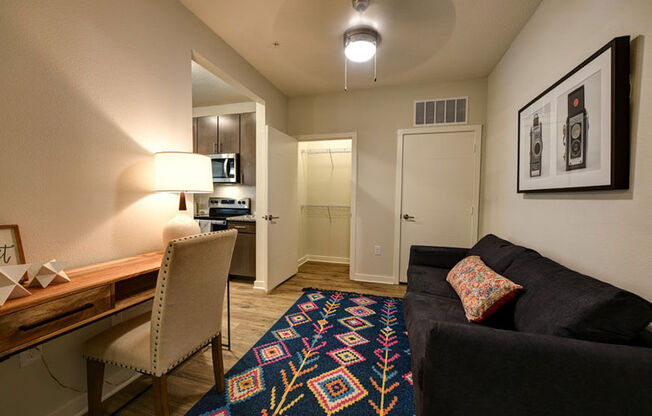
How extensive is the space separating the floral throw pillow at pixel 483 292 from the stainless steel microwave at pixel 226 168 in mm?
3183

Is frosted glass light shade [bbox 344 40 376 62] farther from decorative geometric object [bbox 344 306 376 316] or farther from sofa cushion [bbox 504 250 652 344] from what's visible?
decorative geometric object [bbox 344 306 376 316]

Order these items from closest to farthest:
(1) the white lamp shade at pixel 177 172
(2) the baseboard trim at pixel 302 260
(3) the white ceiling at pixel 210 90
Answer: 1. (1) the white lamp shade at pixel 177 172
2. (3) the white ceiling at pixel 210 90
3. (2) the baseboard trim at pixel 302 260

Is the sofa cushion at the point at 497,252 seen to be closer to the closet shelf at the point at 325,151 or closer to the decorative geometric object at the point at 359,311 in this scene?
the decorative geometric object at the point at 359,311

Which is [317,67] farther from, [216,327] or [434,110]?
[216,327]

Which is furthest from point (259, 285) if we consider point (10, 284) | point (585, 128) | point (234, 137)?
point (585, 128)

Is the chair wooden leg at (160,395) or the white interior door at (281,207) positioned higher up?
the white interior door at (281,207)

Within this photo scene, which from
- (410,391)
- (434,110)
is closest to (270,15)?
(434,110)

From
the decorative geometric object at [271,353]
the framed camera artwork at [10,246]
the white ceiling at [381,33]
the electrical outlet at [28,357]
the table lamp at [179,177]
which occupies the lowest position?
the decorative geometric object at [271,353]

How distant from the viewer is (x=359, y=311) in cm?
267

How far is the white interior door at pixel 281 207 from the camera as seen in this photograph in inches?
124

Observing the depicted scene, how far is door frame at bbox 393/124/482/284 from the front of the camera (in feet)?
10.5

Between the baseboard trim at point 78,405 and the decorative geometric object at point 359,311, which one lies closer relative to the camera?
the baseboard trim at point 78,405

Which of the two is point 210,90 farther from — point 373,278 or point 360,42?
point 373,278

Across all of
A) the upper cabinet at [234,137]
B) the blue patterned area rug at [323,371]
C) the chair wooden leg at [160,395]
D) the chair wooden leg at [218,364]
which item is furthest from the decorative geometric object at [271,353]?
the upper cabinet at [234,137]
